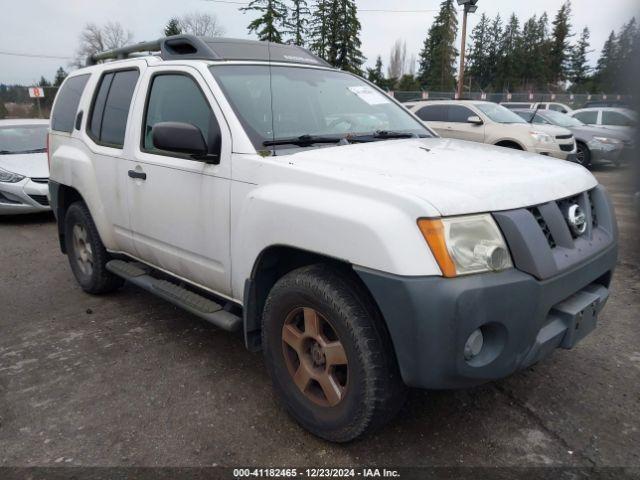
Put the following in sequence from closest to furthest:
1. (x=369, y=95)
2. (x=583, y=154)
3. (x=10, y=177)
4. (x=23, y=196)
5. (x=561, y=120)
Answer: (x=369, y=95) < (x=23, y=196) < (x=10, y=177) < (x=583, y=154) < (x=561, y=120)

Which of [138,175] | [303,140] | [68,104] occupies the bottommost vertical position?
[138,175]

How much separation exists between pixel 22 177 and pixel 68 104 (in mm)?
3682

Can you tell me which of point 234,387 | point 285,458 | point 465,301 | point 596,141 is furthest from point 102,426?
point 596,141

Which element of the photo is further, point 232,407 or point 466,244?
point 232,407

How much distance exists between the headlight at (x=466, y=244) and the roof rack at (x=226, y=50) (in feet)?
6.65

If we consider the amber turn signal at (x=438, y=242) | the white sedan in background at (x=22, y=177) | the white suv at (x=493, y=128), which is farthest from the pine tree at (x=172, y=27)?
the white suv at (x=493, y=128)

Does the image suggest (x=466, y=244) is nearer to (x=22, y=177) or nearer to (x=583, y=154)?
(x=22, y=177)

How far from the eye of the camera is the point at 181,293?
3371 millimetres

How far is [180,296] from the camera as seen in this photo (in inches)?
131

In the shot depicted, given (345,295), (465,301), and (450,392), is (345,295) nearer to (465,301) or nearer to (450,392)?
(465,301)

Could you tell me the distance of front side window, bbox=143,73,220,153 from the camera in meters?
3.12

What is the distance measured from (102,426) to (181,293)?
3.07 ft

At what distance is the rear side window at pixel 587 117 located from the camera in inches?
540

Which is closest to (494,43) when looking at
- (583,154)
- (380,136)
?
(380,136)
